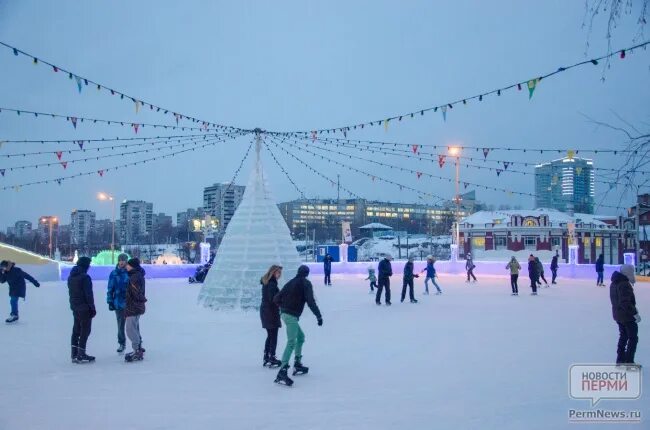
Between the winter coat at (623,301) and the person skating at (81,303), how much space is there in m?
7.73

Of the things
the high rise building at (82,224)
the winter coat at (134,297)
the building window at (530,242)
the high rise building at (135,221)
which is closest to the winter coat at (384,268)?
the winter coat at (134,297)

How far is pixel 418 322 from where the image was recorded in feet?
40.3

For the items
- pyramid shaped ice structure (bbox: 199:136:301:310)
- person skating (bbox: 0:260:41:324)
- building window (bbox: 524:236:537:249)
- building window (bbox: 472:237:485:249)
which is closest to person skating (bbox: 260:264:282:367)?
pyramid shaped ice structure (bbox: 199:136:301:310)

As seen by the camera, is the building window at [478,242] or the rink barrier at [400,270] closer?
the rink barrier at [400,270]

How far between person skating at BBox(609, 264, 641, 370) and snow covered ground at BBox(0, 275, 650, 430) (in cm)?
79

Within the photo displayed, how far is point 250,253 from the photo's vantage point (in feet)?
47.2

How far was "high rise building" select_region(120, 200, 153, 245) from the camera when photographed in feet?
395

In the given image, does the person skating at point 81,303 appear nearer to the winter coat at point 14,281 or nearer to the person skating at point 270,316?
the person skating at point 270,316

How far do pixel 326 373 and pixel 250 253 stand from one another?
7.44 m


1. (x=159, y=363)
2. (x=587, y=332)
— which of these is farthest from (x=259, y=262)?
(x=587, y=332)

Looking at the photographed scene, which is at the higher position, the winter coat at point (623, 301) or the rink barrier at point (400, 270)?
the winter coat at point (623, 301)

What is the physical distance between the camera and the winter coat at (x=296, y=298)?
6.94m

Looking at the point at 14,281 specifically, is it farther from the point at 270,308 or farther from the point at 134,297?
the point at 270,308

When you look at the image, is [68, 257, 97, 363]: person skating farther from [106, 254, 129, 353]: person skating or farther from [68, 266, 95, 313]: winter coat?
[106, 254, 129, 353]: person skating
